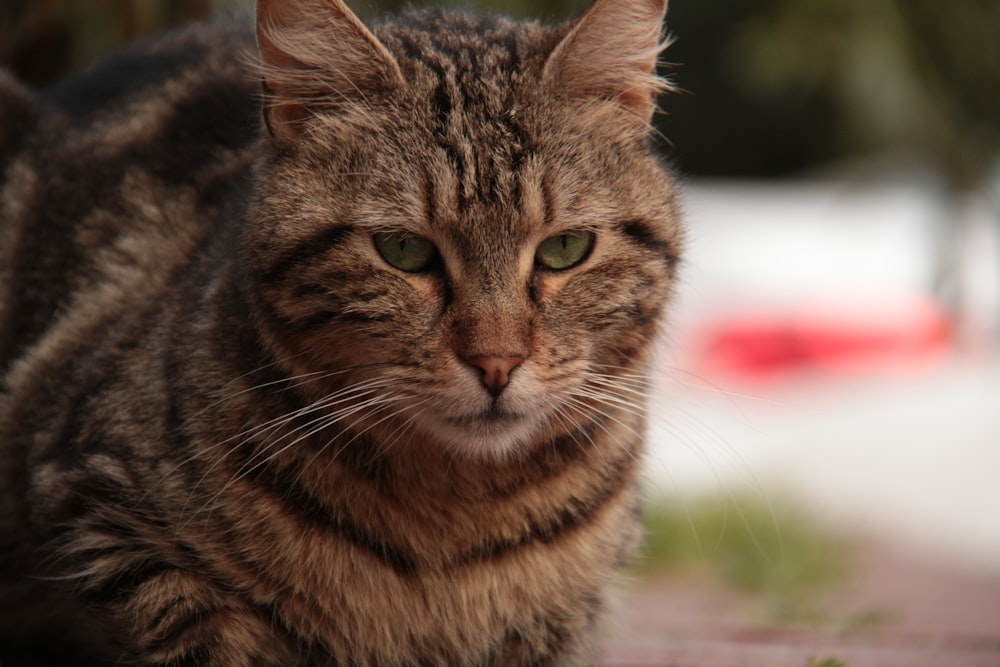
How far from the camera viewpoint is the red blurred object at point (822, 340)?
8.25m

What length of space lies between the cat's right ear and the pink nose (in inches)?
21.7

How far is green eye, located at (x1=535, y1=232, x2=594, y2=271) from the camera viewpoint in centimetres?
229

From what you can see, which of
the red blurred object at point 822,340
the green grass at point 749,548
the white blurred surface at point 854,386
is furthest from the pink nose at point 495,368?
the red blurred object at point 822,340

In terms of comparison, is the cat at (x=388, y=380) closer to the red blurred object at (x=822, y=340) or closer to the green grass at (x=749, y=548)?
the green grass at (x=749, y=548)

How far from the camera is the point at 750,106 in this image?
10523 millimetres

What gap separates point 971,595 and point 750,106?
6637 mm

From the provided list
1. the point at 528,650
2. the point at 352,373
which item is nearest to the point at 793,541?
the point at 528,650

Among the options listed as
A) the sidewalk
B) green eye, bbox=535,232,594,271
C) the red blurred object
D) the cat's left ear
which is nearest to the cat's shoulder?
the cat's left ear

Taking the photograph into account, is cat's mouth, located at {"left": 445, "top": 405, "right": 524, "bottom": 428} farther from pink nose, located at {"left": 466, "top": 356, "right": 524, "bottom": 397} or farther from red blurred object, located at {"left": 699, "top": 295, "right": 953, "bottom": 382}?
red blurred object, located at {"left": 699, "top": 295, "right": 953, "bottom": 382}

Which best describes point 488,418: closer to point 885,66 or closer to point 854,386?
point 885,66

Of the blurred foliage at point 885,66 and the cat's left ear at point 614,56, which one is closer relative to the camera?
the cat's left ear at point 614,56

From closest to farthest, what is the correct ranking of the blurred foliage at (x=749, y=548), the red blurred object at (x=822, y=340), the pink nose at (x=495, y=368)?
1. the pink nose at (x=495, y=368)
2. the blurred foliage at (x=749, y=548)
3. the red blurred object at (x=822, y=340)

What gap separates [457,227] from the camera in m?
2.21

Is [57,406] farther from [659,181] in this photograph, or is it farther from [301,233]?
[659,181]
